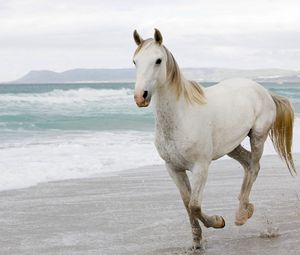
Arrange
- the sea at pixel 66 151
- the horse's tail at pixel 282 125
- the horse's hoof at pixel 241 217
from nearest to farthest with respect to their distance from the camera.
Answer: the horse's hoof at pixel 241 217, the horse's tail at pixel 282 125, the sea at pixel 66 151

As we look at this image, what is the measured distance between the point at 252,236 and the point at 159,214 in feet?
4.56

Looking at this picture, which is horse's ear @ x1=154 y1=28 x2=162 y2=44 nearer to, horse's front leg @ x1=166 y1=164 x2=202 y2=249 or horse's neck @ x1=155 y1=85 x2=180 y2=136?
horse's neck @ x1=155 y1=85 x2=180 y2=136

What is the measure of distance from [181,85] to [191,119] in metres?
0.27

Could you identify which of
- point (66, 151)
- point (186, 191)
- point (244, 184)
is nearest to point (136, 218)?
point (244, 184)

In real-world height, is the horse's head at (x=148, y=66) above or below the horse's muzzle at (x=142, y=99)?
above

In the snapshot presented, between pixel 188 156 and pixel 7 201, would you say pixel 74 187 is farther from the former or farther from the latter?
pixel 188 156

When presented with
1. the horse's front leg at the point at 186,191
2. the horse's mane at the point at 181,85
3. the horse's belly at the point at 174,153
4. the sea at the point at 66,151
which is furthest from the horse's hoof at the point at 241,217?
the sea at the point at 66,151

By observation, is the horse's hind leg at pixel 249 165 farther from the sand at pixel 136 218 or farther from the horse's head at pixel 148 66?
the horse's head at pixel 148 66

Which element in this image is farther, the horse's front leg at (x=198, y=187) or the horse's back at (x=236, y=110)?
the horse's back at (x=236, y=110)

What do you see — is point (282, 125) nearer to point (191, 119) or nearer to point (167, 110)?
point (191, 119)

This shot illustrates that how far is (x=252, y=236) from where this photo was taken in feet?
19.0

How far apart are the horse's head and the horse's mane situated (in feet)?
0.32

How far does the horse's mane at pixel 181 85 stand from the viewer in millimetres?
5006

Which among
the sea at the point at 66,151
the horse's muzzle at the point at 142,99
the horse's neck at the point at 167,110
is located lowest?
the sea at the point at 66,151
